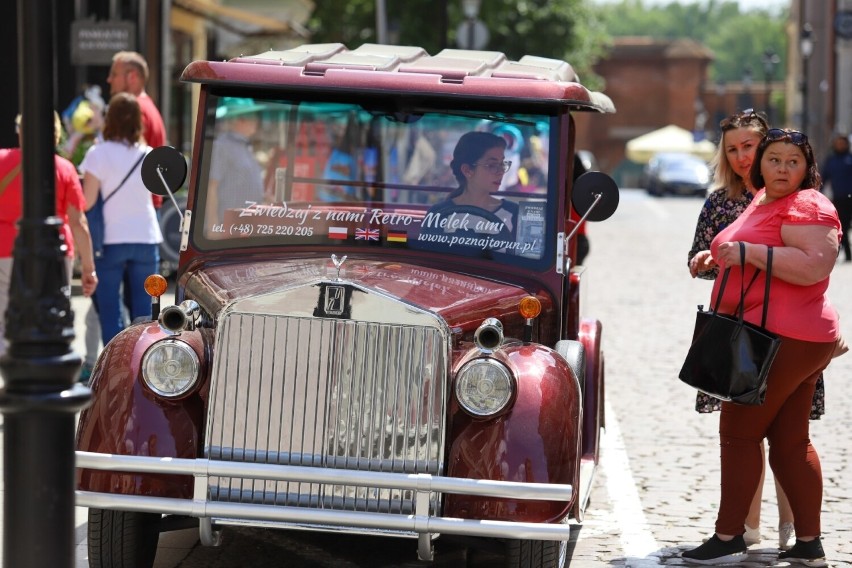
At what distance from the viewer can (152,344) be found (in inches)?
223

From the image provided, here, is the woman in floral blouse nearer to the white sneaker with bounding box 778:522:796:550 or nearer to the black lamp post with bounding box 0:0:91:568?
the white sneaker with bounding box 778:522:796:550

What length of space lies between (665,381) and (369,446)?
6.17 m

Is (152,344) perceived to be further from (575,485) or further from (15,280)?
(575,485)

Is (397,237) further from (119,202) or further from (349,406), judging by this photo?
(119,202)

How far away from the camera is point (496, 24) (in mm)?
42625

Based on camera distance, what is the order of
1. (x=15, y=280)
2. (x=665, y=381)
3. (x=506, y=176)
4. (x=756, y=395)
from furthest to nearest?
(x=665, y=381) < (x=506, y=176) < (x=756, y=395) < (x=15, y=280)

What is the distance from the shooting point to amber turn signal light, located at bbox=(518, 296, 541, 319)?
6.00m

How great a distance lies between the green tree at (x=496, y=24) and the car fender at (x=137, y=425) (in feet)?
104

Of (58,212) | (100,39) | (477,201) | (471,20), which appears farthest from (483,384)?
(471,20)

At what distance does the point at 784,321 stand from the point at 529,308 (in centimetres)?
101

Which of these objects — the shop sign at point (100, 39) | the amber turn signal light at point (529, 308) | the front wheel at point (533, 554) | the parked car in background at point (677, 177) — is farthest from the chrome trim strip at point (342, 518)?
the parked car in background at point (677, 177)

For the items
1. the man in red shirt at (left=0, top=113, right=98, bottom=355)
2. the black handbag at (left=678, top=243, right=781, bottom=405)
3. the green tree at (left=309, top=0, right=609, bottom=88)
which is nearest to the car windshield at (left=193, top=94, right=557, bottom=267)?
the black handbag at (left=678, top=243, right=781, bottom=405)

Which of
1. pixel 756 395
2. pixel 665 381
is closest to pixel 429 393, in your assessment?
pixel 756 395

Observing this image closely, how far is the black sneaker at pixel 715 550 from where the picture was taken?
6309 millimetres
